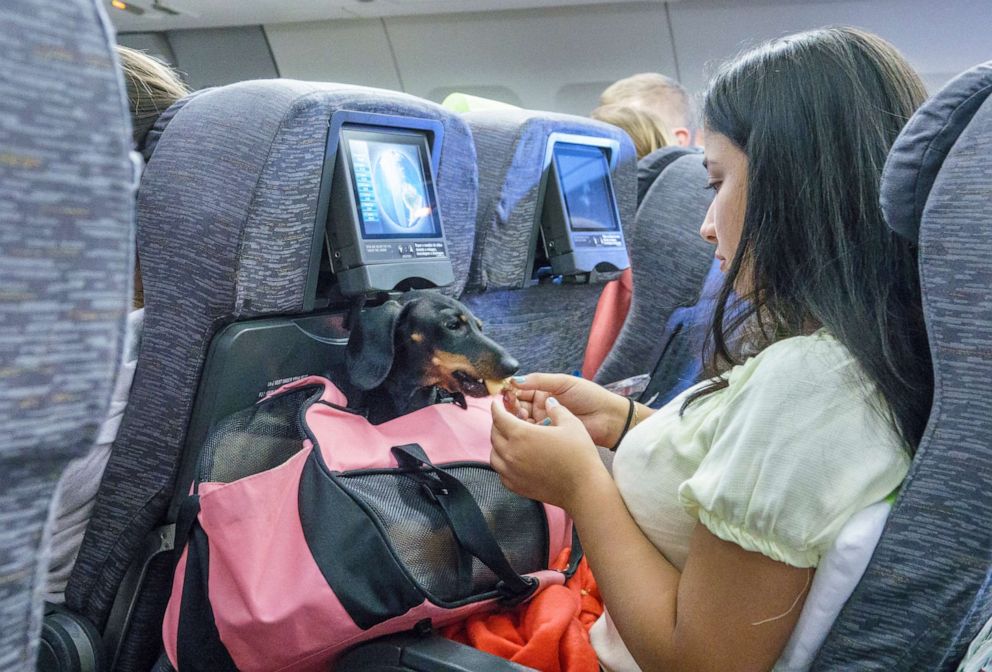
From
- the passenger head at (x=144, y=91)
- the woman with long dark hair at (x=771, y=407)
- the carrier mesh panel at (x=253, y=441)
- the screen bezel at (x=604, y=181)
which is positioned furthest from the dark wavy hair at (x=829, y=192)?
the screen bezel at (x=604, y=181)

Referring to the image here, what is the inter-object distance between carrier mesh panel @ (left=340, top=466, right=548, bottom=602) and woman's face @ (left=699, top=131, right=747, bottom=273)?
0.51 m

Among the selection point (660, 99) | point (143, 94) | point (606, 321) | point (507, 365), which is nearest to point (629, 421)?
point (507, 365)

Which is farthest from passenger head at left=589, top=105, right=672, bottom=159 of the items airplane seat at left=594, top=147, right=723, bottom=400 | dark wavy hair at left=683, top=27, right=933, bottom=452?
dark wavy hair at left=683, top=27, right=933, bottom=452

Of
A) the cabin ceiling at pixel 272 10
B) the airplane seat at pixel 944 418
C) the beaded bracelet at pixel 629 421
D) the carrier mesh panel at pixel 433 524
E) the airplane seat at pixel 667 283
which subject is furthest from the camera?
the cabin ceiling at pixel 272 10

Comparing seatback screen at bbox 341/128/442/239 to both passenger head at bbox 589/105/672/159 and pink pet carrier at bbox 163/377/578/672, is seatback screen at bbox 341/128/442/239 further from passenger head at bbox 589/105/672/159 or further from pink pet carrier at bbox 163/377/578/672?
passenger head at bbox 589/105/672/159

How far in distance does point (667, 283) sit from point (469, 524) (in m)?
1.39

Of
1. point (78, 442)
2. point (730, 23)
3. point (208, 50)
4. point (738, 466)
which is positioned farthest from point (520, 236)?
point (208, 50)

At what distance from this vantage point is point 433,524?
4.00 ft

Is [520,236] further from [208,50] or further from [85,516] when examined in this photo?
[208,50]

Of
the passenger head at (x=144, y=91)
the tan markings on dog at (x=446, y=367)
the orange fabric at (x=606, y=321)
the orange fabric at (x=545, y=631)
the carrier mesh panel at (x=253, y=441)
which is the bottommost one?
the orange fabric at (x=606, y=321)

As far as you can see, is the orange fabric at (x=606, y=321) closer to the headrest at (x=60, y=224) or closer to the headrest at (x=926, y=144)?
the headrest at (x=926, y=144)

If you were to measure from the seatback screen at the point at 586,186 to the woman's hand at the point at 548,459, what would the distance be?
109 cm

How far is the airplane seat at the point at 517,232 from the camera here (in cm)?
207

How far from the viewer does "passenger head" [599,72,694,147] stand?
375 centimetres
